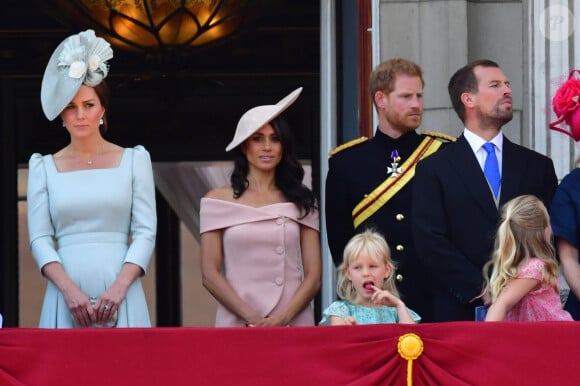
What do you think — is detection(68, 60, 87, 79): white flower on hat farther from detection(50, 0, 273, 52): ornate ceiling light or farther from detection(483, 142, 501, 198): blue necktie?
detection(50, 0, 273, 52): ornate ceiling light

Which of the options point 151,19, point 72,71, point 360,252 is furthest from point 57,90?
point 151,19

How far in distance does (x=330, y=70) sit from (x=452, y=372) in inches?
118

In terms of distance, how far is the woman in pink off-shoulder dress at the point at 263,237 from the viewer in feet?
24.9

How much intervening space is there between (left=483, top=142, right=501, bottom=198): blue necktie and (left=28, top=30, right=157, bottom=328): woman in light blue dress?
53.3 inches

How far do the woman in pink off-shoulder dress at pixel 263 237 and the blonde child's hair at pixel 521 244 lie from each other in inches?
Answer: 37.9

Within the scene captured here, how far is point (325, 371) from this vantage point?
664 cm

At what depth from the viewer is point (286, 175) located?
780 cm

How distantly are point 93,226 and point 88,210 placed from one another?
0.07m

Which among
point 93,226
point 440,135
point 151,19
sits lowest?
point 93,226

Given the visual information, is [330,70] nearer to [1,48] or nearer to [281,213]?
[281,213]

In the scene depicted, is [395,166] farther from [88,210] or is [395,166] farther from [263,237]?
[88,210]

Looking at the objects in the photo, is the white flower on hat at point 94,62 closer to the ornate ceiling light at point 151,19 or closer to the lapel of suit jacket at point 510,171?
the lapel of suit jacket at point 510,171

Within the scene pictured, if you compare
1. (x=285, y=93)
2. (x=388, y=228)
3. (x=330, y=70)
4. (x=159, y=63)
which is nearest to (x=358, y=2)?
(x=330, y=70)

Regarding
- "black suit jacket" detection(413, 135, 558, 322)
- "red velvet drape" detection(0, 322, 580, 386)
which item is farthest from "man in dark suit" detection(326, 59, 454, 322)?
"red velvet drape" detection(0, 322, 580, 386)
